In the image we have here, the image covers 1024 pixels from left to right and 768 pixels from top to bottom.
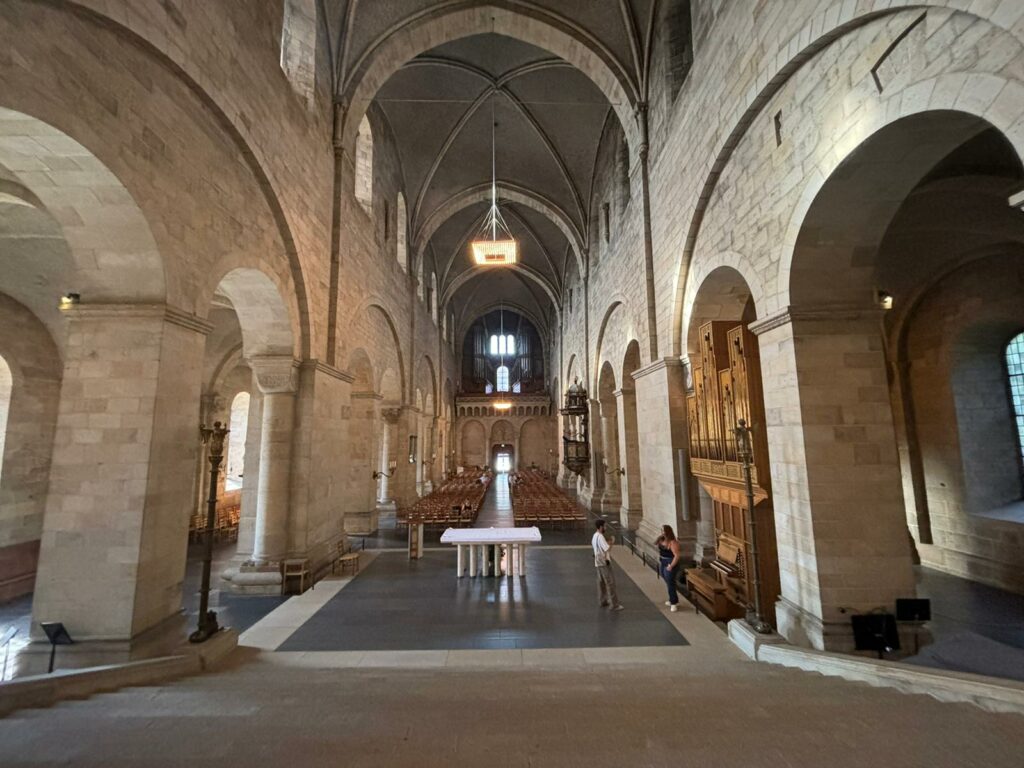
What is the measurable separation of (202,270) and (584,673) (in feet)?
19.5

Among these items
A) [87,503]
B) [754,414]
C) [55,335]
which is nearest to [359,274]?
[55,335]

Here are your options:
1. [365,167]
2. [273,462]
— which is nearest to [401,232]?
[365,167]

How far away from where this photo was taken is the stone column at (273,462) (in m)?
7.50

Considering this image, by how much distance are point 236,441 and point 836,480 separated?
17.4 m

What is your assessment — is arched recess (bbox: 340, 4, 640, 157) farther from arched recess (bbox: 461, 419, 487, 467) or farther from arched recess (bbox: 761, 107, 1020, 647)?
arched recess (bbox: 461, 419, 487, 467)

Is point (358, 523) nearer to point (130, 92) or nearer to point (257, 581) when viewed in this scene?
point (257, 581)

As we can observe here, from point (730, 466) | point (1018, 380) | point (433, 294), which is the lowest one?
point (730, 466)

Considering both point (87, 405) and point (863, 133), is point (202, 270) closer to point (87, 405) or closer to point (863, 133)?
point (87, 405)

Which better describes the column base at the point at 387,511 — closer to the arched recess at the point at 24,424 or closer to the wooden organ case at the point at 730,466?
the arched recess at the point at 24,424

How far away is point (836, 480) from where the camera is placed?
15.3 ft

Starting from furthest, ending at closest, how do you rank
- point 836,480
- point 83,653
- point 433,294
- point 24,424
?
point 433,294, point 24,424, point 836,480, point 83,653

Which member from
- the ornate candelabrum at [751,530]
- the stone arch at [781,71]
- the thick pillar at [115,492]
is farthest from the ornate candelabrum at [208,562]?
the stone arch at [781,71]

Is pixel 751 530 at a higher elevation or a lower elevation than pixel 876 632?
higher

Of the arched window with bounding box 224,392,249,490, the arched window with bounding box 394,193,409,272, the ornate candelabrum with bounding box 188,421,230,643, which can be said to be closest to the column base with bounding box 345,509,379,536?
the arched window with bounding box 224,392,249,490
